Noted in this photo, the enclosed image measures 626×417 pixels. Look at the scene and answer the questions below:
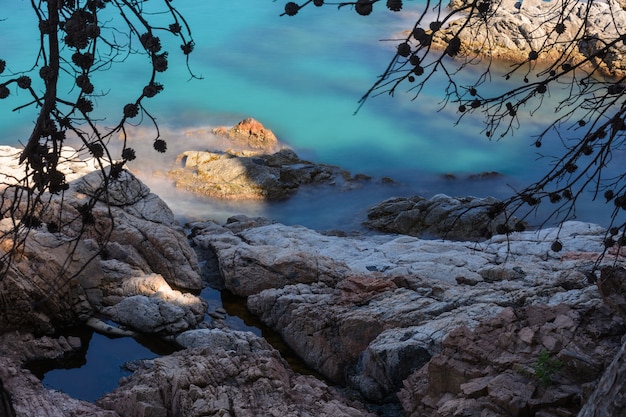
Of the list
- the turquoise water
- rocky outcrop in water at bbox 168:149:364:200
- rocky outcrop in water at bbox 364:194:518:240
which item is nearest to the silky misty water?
the turquoise water

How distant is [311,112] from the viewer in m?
20.4

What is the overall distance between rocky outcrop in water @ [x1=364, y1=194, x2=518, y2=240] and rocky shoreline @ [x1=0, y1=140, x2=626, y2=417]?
1002 mm

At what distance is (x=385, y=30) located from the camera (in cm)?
2530

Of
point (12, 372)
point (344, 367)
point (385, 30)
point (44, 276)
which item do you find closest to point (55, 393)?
point (12, 372)

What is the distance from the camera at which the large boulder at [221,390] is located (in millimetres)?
6383

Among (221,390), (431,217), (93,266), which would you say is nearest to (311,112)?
(431,217)

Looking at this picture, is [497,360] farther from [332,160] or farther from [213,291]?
[332,160]

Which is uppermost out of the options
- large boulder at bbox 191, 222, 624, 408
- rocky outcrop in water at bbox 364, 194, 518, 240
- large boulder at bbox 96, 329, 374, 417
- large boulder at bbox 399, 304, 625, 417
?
large boulder at bbox 399, 304, 625, 417

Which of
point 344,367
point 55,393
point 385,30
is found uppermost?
point 385,30

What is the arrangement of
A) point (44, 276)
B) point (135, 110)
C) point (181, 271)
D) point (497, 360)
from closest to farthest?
1. point (135, 110)
2. point (497, 360)
3. point (44, 276)
4. point (181, 271)

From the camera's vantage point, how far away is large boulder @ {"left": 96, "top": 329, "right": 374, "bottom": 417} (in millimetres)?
6383

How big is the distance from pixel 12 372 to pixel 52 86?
5.17m

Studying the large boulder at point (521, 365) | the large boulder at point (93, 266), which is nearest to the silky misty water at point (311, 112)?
the large boulder at point (93, 266)

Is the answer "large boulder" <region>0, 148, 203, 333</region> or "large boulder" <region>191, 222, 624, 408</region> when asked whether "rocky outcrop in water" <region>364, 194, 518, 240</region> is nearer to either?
"large boulder" <region>191, 222, 624, 408</region>
